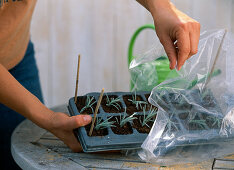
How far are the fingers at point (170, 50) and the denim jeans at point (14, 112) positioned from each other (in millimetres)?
646

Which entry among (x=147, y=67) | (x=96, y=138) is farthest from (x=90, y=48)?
(x=96, y=138)

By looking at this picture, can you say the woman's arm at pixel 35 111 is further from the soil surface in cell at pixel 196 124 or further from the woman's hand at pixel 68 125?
the soil surface in cell at pixel 196 124

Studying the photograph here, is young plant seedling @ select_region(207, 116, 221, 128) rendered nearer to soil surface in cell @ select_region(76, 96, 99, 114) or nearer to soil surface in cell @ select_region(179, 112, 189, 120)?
soil surface in cell @ select_region(179, 112, 189, 120)

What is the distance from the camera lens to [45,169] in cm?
87

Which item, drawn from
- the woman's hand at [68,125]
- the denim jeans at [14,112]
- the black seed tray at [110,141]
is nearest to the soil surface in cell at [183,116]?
the black seed tray at [110,141]

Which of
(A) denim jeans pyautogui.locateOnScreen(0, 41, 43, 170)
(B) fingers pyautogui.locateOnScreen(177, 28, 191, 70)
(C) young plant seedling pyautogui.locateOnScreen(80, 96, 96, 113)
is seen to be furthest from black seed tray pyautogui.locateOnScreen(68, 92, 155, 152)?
(A) denim jeans pyautogui.locateOnScreen(0, 41, 43, 170)

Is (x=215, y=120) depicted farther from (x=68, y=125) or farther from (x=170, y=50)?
(x=68, y=125)

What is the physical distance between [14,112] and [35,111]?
1.54ft

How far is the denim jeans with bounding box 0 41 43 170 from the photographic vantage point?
1.40 meters

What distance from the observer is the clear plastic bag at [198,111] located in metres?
0.90

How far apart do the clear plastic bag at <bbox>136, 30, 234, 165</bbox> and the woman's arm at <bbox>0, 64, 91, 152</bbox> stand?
0.18 m

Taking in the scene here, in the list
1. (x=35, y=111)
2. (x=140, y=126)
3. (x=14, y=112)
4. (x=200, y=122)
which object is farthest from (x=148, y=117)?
(x=14, y=112)

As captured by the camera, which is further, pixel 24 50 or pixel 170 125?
pixel 24 50

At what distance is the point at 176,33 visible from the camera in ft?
3.19
